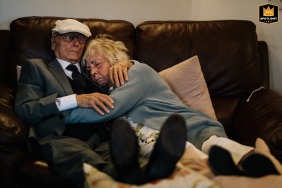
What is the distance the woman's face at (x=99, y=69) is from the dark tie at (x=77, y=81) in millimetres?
72

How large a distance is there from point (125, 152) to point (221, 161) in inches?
12.1

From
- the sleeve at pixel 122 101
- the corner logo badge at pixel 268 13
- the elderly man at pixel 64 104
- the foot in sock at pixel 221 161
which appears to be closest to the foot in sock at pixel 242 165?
the foot in sock at pixel 221 161

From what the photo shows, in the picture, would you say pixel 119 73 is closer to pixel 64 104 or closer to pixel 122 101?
pixel 122 101

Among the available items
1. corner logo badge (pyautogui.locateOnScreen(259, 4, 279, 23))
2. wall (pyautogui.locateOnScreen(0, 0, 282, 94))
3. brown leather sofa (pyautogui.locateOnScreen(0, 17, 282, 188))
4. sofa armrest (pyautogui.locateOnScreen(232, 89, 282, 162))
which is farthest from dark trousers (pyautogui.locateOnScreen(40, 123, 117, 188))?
corner logo badge (pyautogui.locateOnScreen(259, 4, 279, 23))

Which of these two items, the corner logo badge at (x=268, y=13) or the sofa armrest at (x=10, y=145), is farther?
the corner logo badge at (x=268, y=13)

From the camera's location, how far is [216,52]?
1978 mm

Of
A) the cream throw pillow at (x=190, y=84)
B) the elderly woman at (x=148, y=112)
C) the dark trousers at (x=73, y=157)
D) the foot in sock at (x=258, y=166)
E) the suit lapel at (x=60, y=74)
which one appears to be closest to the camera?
A: the foot in sock at (x=258, y=166)

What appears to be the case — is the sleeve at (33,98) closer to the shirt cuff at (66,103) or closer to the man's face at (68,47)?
the shirt cuff at (66,103)

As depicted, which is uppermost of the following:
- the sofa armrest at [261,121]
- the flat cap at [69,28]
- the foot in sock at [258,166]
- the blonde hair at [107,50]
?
the flat cap at [69,28]

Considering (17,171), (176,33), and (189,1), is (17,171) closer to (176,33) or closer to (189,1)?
(176,33)

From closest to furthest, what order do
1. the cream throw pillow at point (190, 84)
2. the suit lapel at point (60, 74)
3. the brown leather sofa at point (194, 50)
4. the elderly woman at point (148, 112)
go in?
the elderly woman at point (148, 112)
the suit lapel at point (60, 74)
the cream throw pillow at point (190, 84)
the brown leather sofa at point (194, 50)

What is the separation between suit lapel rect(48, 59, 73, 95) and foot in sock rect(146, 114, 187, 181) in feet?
2.56

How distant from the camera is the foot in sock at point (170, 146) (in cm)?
101

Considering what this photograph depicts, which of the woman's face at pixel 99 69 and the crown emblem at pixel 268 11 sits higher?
the crown emblem at pixel 268 11
